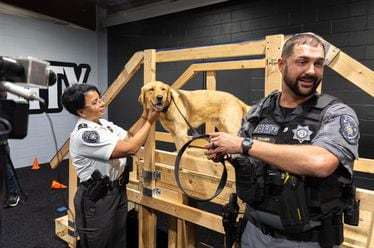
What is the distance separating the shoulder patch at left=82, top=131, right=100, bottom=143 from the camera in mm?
1827

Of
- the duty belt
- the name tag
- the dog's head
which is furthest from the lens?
the dog's head

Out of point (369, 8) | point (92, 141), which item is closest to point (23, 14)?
point (92, 141)

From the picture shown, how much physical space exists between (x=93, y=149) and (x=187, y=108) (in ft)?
2.85

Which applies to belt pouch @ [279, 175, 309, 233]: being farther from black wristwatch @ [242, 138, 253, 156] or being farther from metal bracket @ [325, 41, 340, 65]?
metal bracket @ [325, 41, 340, 65]

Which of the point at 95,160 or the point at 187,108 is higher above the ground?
the point at 187,108

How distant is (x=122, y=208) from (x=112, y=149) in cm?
54

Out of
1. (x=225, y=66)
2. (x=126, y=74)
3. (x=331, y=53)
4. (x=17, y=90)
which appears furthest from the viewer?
(x=225, y=66)

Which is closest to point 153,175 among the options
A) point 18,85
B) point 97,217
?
point 97,217

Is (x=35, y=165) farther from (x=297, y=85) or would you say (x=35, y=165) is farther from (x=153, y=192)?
(x=297, y=85)

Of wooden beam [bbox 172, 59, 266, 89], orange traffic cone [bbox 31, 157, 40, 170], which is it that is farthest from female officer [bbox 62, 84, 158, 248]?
orange traffic cone [bbox 31, 157, 40, 170]

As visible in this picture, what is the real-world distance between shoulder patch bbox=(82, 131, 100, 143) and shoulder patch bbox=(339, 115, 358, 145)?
1.35 meters

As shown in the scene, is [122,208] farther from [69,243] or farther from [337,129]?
[337,129]

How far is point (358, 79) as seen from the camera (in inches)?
63.1

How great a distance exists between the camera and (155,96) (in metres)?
2.11
